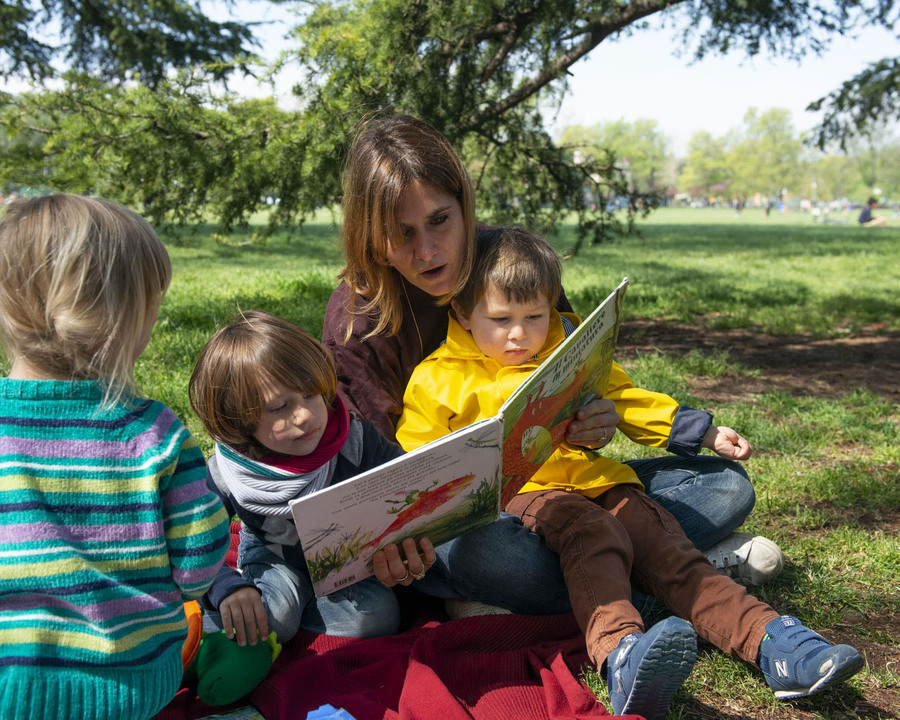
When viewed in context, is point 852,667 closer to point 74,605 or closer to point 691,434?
point 691,434

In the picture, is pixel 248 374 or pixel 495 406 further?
pixel 495 406

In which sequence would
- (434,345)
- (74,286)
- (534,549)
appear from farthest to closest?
(434,345) < (534,549) < (74,286)

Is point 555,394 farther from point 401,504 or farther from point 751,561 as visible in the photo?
point 751,561

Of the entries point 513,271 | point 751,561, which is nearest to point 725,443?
point 751,561

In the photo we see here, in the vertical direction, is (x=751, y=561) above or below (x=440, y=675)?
above

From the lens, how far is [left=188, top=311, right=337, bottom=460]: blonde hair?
1.95 m

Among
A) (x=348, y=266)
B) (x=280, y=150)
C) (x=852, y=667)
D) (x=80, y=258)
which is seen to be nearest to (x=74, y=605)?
(x=80, y=258)

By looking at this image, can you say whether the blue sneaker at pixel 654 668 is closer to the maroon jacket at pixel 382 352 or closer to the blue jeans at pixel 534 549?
the blue jeans at pixel 534 549

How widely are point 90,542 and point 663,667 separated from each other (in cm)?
119

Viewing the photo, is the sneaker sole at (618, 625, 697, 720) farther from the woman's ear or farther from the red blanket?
the woman's ear

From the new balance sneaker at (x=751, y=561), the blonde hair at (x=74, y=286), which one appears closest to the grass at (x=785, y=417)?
the new balance sneaker at (x=751, y=561)

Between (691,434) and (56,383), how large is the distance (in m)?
1.74

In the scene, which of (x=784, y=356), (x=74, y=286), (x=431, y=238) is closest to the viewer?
(x=74, y=286)

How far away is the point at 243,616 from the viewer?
1942 mm
